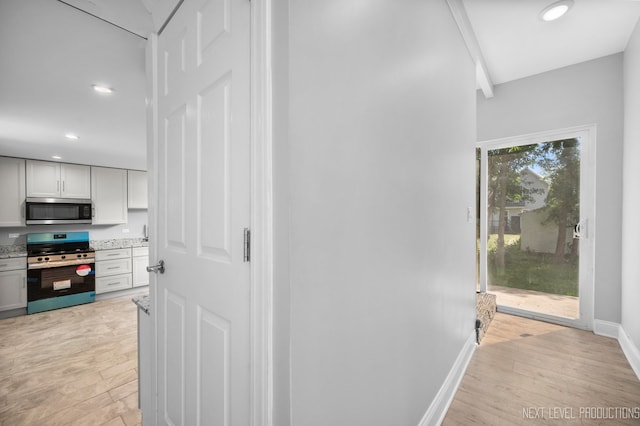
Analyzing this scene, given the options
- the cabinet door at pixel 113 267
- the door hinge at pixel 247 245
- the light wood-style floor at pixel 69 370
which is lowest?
the light wood-style floor at pixel 69 370

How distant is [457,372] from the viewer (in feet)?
6.23

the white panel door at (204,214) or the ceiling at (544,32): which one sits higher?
the ceiling at (544,32)

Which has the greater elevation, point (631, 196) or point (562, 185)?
point (562, 185)

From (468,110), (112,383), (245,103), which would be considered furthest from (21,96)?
(468,110)

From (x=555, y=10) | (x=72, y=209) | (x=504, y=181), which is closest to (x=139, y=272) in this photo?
(x=72, y=209)

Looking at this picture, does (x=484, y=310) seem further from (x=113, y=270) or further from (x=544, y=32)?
(x=113, y=270)

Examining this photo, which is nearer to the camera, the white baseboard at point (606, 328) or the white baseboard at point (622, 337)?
the white baseboard at point (622, 337)

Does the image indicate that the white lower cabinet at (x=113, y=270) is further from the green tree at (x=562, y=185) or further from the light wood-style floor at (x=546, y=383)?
the green tree at (x=562, y=185)

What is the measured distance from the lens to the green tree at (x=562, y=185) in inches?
112

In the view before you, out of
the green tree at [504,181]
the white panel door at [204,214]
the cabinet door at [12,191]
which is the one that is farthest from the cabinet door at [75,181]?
the green tree at [504,181]

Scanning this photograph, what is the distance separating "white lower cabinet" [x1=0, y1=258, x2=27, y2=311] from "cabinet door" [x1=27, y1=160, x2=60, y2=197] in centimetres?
104

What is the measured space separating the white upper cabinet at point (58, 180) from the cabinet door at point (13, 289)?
1.20 meters

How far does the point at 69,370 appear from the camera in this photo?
2416 mm

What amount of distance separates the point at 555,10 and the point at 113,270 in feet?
21.4
